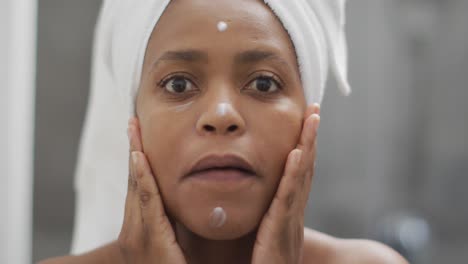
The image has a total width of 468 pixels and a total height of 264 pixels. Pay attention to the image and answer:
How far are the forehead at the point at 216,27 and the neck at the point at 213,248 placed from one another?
283 mm

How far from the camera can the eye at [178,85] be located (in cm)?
72

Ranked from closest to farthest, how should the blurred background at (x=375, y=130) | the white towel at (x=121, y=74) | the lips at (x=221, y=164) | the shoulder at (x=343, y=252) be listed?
the lips at (x=221, y=164)
the white towel at (x=121, y=74)
the shoulder at (x=343, y=252)
the blurred background at (x=375, y=130)

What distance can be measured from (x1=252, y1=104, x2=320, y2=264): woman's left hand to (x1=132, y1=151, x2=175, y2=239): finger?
0.13 m

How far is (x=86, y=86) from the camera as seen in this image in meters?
1.46

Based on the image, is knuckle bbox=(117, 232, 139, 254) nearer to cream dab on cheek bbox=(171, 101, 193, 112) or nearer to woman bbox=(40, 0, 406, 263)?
woman bbox=(40, 0, 406, 263)

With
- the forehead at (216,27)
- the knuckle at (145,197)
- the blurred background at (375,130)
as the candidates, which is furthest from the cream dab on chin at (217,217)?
the blurred background at (375,130)

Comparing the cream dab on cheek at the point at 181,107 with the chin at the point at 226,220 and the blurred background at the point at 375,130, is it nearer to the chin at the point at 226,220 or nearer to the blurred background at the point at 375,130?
the chin at the point at 226,220

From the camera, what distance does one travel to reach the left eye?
0.72 metres

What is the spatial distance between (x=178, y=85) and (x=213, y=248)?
10.4 inches

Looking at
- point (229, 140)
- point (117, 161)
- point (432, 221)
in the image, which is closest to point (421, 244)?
point (432, 221)

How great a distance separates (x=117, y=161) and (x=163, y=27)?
31 cm

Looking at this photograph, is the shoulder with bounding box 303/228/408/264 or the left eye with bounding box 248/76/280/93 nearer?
the left eye with bounding box 248/76/280/93

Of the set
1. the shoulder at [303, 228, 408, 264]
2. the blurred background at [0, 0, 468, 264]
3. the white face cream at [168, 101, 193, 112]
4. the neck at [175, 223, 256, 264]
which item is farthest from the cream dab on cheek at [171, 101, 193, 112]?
the blurred background at [0, 0, 468, 264]

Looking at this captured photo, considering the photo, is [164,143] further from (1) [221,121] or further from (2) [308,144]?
(2) [308,144]
